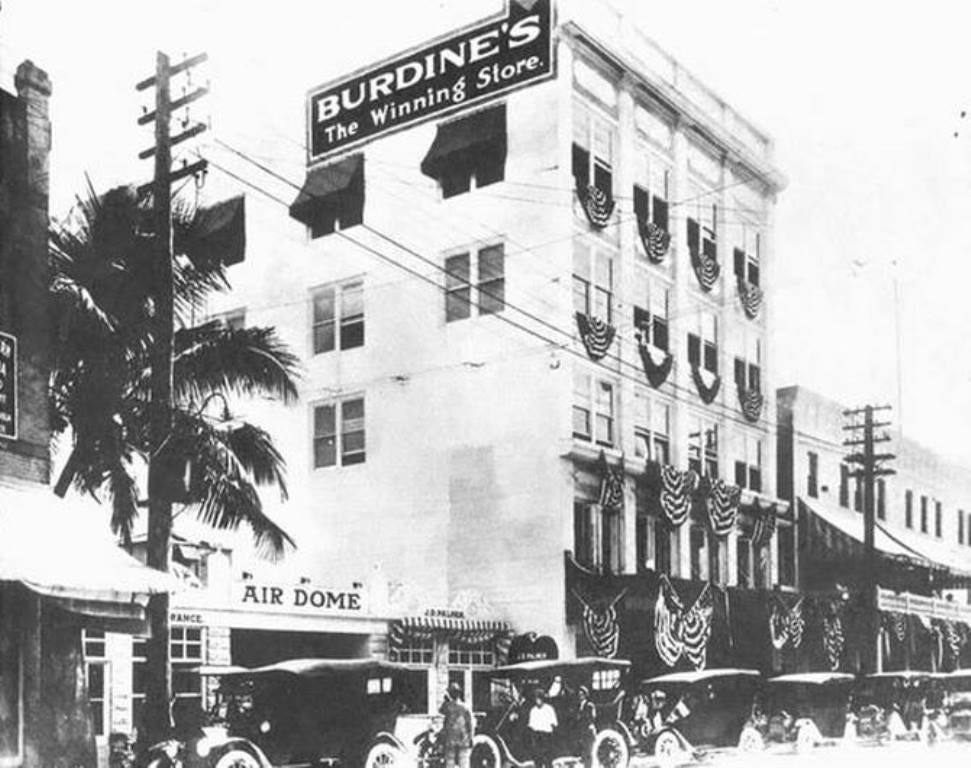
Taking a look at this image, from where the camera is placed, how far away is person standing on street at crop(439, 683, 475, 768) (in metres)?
15.4

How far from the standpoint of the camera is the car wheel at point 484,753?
1694 centimetres

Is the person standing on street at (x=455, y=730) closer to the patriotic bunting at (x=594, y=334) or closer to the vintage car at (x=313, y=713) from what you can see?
the vintage car at (x=313, y=713)

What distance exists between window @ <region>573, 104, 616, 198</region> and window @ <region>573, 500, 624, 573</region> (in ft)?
19.3

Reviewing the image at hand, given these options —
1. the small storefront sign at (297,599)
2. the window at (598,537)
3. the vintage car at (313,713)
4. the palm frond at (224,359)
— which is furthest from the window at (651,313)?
the vintage car at (313,713)

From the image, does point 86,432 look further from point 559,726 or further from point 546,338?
point 546,338

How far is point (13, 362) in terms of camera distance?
12.7m

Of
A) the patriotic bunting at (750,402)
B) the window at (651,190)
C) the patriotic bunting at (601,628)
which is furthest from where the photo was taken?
the patriotic bunting at (750,402)

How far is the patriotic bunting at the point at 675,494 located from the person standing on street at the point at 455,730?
11716 mm

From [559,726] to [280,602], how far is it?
4777 mm

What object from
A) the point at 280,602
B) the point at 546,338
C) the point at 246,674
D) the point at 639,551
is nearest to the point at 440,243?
the point at 546,338

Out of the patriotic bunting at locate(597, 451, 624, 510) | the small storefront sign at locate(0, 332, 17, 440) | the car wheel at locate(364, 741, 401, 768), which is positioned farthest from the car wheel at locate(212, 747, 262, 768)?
the patriotic bunting at locate(597, 451, 624, 510)

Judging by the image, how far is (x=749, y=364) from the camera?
102ft

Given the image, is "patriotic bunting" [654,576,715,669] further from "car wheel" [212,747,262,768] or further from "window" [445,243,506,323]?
"car wheel" [212,747,262,768]

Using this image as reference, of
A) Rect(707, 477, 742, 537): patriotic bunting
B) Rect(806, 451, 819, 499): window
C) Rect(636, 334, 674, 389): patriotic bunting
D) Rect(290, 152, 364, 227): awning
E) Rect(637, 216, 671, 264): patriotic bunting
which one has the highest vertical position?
Rect(290, 152, 364, 227): awning
